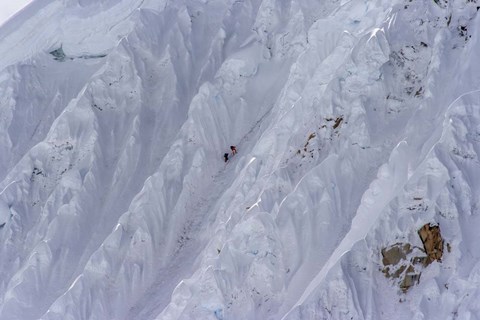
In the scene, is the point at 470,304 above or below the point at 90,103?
below

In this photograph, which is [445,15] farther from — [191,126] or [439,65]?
[191,126]

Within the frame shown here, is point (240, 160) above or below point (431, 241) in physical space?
above

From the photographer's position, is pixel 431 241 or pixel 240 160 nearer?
pixel 431 241

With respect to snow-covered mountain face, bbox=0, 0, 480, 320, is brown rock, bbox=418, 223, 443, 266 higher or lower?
lower

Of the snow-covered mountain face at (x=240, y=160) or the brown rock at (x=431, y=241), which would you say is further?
the snow-covered mountain face at (x=240, y=160)

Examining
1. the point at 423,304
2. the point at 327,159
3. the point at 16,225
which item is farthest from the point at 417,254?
the point at 16,225

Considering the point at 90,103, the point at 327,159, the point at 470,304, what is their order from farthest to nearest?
the point at 90,103
the point at 327,159
the point at 470,304

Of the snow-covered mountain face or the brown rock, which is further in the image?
the snow-covered mountain face

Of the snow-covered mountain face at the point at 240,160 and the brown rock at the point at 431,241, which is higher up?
the snow-covered mountain face at the point at 240,160
